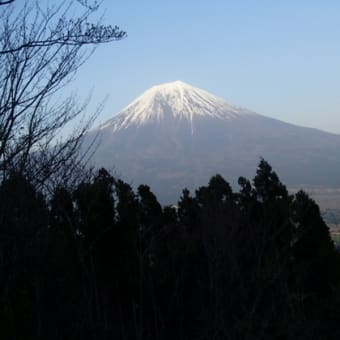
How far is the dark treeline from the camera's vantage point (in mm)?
4988

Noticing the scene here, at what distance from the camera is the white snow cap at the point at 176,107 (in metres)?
63.3

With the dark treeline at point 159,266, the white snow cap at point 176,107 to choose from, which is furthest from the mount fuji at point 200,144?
the dark treeline at point 159,266

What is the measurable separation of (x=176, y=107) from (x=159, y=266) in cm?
5935

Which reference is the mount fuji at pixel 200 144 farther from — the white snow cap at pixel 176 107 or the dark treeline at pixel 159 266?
the dark treeline at pixel 159 266

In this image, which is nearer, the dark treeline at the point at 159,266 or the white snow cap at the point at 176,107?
the dark treeline at the point at 159,266

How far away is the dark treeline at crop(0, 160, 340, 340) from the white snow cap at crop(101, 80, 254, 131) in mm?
49292

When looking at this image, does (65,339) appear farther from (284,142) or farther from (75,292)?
(284,142)

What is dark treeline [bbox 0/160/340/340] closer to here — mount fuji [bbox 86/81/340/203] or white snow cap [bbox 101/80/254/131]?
mount fuji [bbox 86/81/340/203]

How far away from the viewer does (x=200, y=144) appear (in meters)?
57.3

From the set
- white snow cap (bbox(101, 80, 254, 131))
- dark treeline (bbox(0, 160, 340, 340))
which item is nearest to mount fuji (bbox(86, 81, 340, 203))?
white snow cap (bbox(101, 80, 254, 131))

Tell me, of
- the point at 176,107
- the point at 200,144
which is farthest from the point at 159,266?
the point at 176,107

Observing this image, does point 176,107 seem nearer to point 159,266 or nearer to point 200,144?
point 200,144

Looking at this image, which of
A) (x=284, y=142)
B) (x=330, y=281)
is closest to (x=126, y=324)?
(x=330, y=281)

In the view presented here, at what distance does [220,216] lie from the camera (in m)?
8.37
